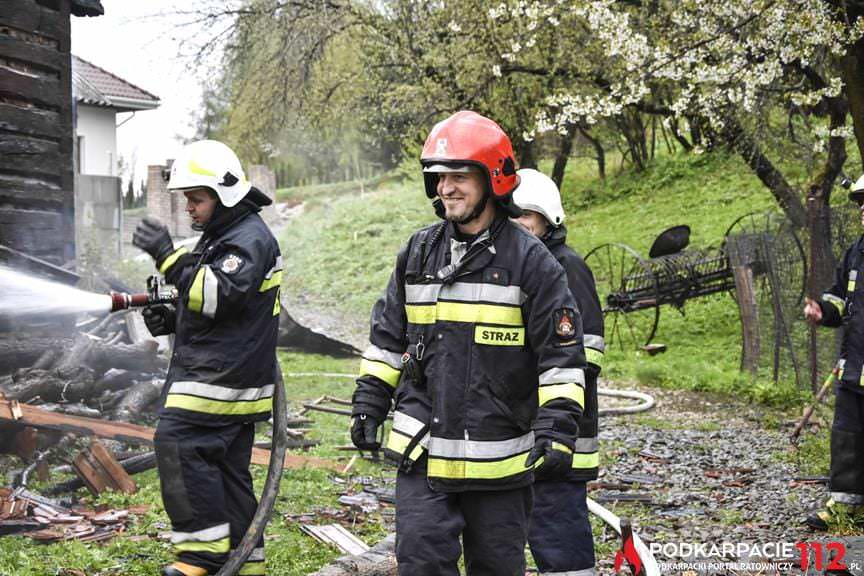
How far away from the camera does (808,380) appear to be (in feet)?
36.6

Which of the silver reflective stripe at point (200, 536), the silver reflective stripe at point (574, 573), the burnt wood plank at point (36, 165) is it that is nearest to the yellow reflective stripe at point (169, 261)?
the silver reflective stripe at point (200, 536)

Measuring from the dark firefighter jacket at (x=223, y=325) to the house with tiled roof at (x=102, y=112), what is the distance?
2083cm

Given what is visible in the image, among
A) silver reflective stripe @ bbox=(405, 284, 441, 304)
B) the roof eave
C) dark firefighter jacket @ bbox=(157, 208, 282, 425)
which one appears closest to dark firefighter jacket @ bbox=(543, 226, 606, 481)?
silver reflective stripe @ bbox=(405, 284, 441, 304)

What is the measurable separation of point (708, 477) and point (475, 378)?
17.0 ft

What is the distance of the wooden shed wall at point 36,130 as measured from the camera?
752 cm

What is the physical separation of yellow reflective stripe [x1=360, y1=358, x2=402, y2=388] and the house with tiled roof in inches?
867

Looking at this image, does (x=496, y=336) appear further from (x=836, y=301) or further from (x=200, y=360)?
(x=836, y=301)

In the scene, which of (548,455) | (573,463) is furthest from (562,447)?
(573,463)

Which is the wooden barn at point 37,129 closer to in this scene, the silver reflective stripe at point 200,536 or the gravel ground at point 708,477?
the silver reflective stripe at point 200,536

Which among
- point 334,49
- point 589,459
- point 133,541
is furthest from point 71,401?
point 334,49

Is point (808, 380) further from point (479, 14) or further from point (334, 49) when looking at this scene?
point (334, 49)

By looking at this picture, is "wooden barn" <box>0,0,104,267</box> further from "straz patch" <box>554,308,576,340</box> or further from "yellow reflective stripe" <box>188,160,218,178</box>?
"straz patch" <box>554,308,576,340</box>

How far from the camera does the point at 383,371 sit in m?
3.75

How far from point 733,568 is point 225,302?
9.81 ft
